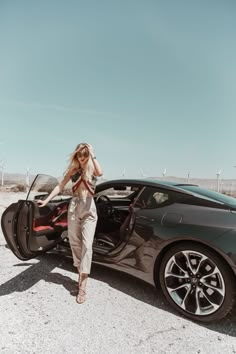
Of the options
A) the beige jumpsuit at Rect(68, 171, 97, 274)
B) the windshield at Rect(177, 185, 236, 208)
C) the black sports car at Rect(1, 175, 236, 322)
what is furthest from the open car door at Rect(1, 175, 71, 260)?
the windshield at Rect(177, 185, 236, 208)

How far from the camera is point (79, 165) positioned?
304cm

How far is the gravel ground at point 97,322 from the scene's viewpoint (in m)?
2.12

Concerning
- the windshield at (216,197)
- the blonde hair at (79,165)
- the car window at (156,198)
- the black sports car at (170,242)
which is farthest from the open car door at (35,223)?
the windshield at (216,197)

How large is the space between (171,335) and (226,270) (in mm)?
773

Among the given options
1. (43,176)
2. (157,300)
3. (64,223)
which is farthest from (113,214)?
(157,300)

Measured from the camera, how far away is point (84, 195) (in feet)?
9.60

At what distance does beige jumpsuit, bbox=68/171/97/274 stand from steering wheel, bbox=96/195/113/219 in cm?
105

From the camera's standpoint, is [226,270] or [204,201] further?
[204,201]

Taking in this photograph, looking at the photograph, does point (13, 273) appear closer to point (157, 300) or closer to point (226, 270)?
point (157, 300)

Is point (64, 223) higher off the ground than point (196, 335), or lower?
higher

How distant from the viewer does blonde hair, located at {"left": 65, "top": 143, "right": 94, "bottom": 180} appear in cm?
292

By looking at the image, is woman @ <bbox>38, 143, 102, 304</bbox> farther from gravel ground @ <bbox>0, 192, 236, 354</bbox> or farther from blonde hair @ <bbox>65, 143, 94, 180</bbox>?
gravel ground @ <bbox>0, 192, 236, 354</bbox>

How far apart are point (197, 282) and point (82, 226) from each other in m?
1.36

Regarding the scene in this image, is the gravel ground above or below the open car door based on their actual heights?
below
